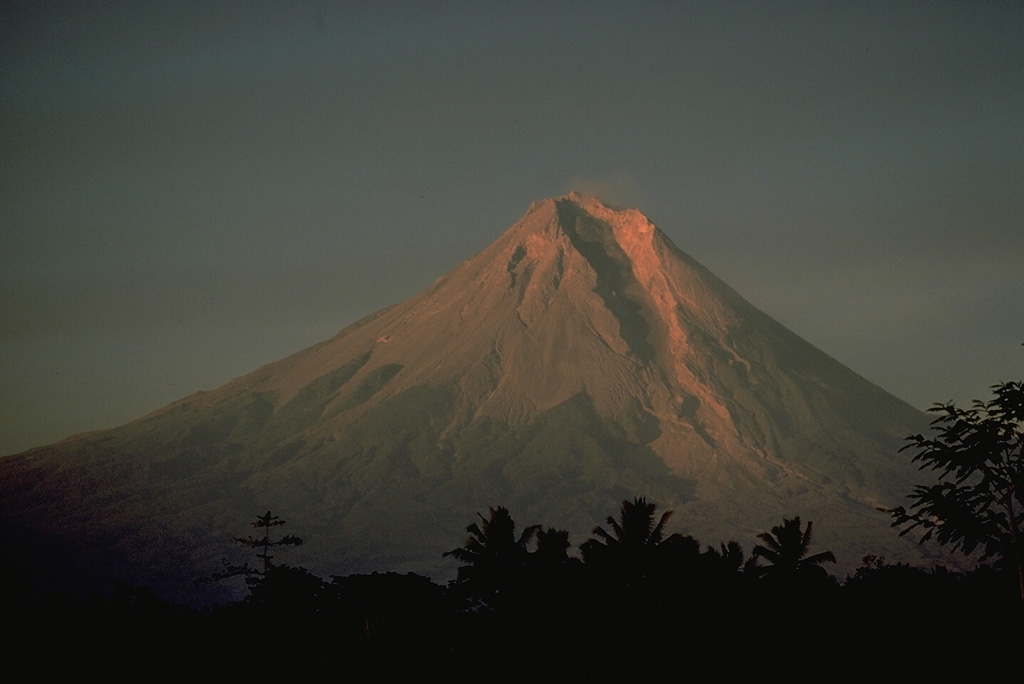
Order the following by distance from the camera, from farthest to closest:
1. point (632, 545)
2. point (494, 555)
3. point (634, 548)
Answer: point (494, 555) → point (632, 545) → point (634, 548)

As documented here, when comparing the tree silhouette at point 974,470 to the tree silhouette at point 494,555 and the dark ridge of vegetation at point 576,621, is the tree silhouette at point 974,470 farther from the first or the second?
the tree silhouette at point 494,555

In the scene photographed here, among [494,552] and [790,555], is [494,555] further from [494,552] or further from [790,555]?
[790,555]

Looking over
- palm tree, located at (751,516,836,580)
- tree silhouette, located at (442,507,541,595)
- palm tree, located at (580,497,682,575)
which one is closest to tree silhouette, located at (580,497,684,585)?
palm tree, located at (580,497,682,575)

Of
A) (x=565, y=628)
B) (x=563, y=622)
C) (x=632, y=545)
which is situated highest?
(x=632, y=545)

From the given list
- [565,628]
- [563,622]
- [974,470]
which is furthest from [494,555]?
[974,470]

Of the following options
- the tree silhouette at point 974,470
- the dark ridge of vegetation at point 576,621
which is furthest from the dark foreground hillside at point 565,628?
the tree silhouette at point 974,470

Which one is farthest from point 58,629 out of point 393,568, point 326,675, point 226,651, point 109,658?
point 393,568

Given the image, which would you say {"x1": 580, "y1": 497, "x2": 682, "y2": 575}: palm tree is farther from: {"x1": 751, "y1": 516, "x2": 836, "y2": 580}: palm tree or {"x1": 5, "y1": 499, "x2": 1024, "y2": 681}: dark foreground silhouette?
{"x1": 751, "y1": 516, "x2": 836, "y2": 580}: palm tree

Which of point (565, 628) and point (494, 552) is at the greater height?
point (494, 552)

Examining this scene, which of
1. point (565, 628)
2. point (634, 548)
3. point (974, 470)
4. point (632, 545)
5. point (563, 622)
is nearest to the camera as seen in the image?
point (974, 470)

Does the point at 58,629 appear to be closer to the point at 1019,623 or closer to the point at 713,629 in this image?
the point at 713,629

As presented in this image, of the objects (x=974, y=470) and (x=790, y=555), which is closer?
(x=974, y=470)
